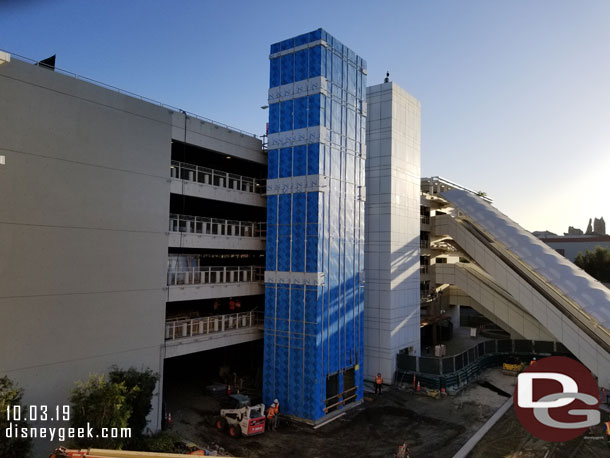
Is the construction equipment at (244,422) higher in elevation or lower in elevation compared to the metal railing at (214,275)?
lower

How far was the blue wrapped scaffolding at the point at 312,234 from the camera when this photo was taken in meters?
26.9

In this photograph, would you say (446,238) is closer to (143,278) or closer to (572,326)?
(572,326)

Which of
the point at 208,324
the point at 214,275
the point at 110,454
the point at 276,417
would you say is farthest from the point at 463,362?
the point at 110,454

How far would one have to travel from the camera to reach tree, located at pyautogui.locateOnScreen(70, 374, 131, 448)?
56.8 feet

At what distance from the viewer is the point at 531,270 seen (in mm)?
36469

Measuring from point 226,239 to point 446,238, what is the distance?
30647 millimetres

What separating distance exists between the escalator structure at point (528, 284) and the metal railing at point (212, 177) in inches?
844

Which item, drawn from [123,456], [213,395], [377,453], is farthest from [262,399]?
[123,456]

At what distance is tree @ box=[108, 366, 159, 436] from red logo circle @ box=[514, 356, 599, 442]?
2119cm

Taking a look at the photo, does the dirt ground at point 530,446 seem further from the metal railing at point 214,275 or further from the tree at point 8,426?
the tree at point 8,426

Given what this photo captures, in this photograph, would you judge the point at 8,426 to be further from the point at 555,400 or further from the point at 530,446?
the point at 555,400

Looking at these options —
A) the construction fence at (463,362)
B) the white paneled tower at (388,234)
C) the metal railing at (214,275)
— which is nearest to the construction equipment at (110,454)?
the metal railing at (214,275)

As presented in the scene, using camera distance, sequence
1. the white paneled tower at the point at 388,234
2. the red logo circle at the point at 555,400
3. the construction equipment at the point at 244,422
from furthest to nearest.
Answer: the white paneled tower at the point at 388,234 → the red logo circle at the point at 555,400 → the construction equipment at the point at 244,422

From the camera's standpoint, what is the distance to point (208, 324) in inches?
1085
